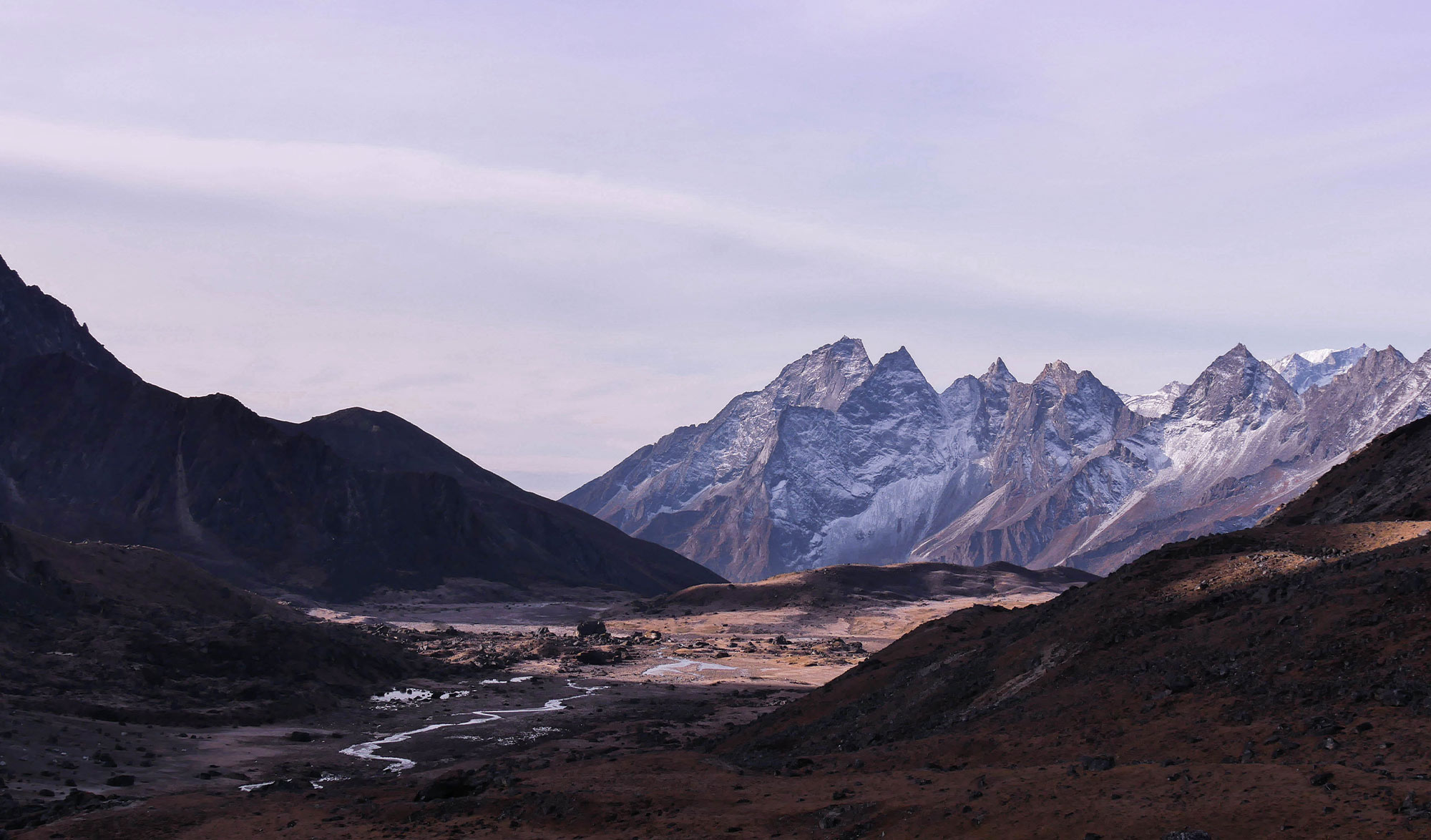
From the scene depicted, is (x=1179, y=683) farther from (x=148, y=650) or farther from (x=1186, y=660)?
(x=148, y=650)

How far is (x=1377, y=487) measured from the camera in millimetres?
71812

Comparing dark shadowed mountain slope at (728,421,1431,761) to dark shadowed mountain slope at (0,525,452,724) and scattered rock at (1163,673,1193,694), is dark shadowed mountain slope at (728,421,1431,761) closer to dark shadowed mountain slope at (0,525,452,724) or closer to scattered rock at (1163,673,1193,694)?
scattered rock at (1163,673,1193,694)

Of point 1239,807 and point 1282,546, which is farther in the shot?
point 1282,546

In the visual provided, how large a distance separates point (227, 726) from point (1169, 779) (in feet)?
191

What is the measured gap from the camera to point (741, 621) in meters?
178

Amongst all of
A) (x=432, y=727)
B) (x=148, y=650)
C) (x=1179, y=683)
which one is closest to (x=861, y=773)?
(x=1179, y=683)

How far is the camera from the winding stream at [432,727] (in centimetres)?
6038

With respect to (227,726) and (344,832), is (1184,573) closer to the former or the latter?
(344,832)

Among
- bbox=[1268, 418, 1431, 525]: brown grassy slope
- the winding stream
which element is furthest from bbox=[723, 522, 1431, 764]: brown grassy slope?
the winding stream

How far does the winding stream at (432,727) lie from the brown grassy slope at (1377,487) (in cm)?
5242

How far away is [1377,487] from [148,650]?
3150 inches

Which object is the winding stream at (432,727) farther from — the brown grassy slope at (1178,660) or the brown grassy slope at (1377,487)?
the brown grassy slope at (1377,487)

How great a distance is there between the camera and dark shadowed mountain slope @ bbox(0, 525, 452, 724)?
231 ft

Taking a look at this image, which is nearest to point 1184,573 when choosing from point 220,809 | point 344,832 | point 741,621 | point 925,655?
point 925,655
